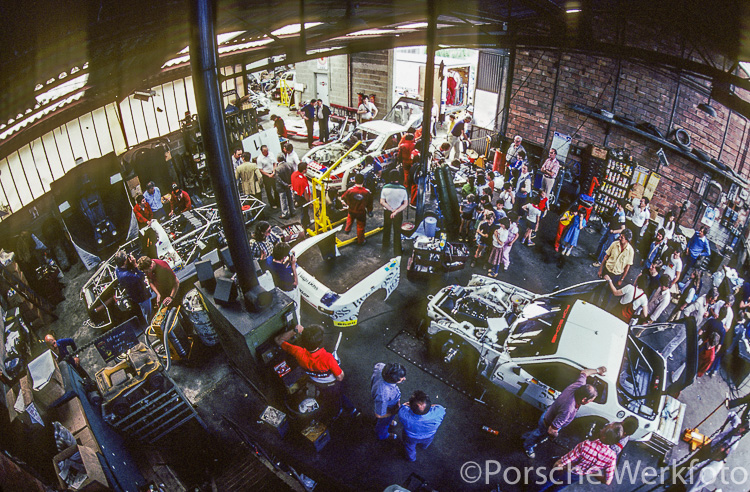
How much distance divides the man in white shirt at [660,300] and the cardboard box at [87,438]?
8.82m

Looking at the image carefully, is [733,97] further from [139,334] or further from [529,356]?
[139,334]

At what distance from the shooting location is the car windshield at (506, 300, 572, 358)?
641cm

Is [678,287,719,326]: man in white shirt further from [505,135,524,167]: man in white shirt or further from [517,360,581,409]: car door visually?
[505,135,524,167]: man in white shirt

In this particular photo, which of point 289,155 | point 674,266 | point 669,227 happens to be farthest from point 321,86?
point 674,266

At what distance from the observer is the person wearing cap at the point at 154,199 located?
10336 mm

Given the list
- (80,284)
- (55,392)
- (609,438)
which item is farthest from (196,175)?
(609,438)

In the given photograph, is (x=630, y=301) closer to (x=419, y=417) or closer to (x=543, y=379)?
(x=543, y=379)

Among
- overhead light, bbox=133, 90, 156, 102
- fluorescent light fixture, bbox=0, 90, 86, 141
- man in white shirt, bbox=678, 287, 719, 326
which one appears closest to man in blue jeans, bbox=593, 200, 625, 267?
man in white shirt, bbox=678, 287, 719, 326

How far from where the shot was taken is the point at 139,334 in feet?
26.2

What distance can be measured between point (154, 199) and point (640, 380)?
1069cm

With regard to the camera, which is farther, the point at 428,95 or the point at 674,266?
the point at 428,95

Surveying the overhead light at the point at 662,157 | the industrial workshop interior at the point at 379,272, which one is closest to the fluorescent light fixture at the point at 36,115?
the industrial workshop interior at the point at 379,272

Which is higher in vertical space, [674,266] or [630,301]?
[674,266]

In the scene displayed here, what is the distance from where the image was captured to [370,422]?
257 inches
